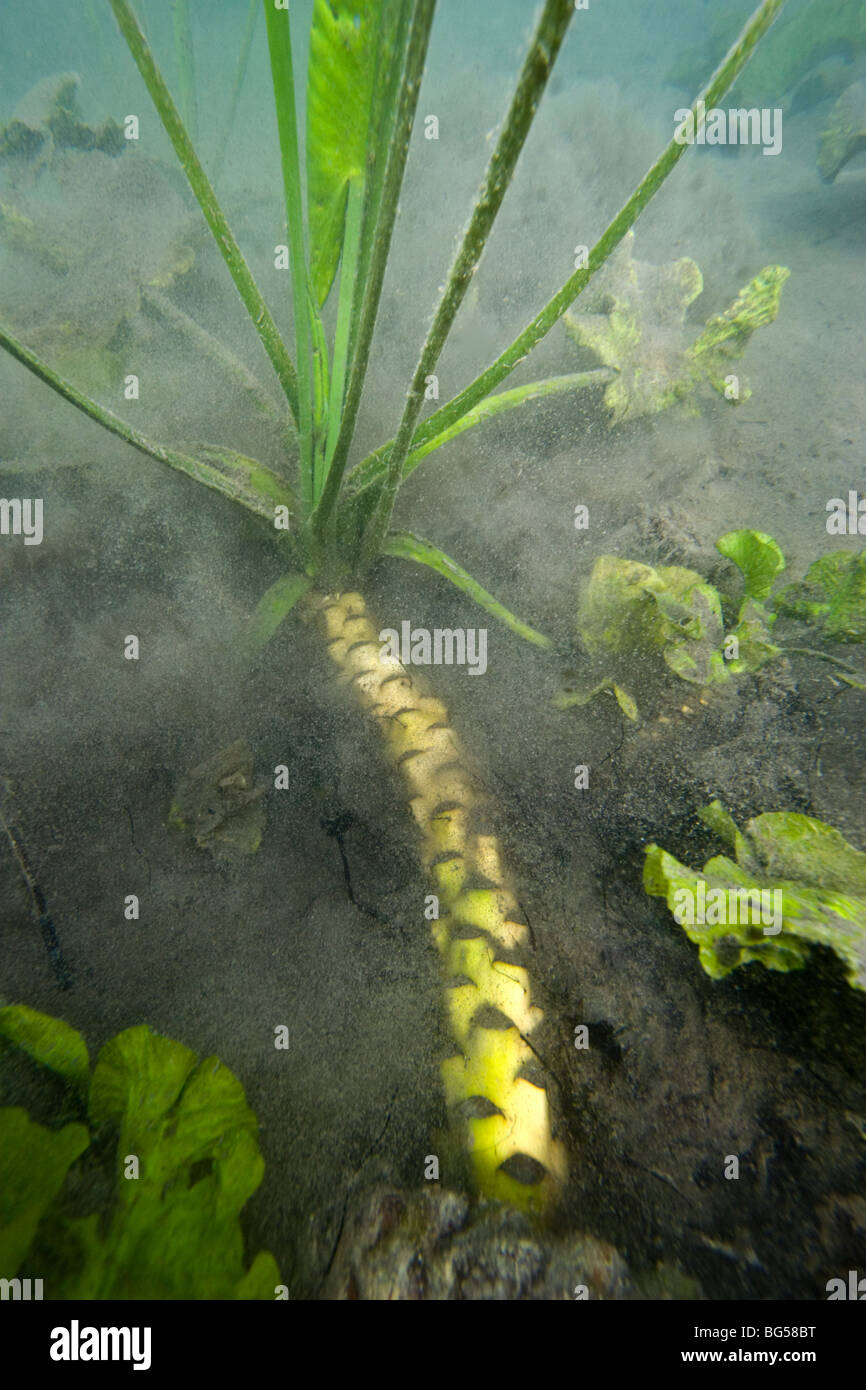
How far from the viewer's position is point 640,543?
1728mm

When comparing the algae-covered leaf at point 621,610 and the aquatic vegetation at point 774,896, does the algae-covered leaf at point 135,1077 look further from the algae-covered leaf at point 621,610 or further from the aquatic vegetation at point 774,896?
the algae-covered leaf at point 621,610

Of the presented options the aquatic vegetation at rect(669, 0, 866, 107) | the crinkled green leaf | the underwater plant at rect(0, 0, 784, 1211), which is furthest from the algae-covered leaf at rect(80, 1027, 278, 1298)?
the aquatic vegetation at rect(669, 0, 866, 107)

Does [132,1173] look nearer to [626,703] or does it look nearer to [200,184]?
[626,703]

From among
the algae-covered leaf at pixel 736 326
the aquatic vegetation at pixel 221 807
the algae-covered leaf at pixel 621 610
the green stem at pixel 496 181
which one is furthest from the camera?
the algae-covered leaf at pixel 736 326

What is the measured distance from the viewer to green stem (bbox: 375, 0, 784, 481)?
85 cm

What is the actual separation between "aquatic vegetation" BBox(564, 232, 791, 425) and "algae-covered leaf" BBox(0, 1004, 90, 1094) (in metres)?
2.26

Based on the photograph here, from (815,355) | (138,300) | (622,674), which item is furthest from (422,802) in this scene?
(815,355)

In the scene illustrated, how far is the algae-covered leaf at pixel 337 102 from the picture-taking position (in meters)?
0.91

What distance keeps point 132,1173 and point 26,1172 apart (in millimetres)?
139

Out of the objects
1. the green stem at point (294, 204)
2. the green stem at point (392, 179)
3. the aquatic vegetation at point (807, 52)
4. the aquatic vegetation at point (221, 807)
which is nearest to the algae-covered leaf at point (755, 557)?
the green stem at point (392, 179)

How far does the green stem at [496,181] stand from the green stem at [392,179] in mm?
107

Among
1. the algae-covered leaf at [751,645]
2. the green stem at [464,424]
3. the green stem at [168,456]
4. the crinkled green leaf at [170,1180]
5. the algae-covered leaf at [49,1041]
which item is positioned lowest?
the crinkled green leaf at [170,1180]

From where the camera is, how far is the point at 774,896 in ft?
3.03

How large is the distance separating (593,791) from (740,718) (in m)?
0.41
